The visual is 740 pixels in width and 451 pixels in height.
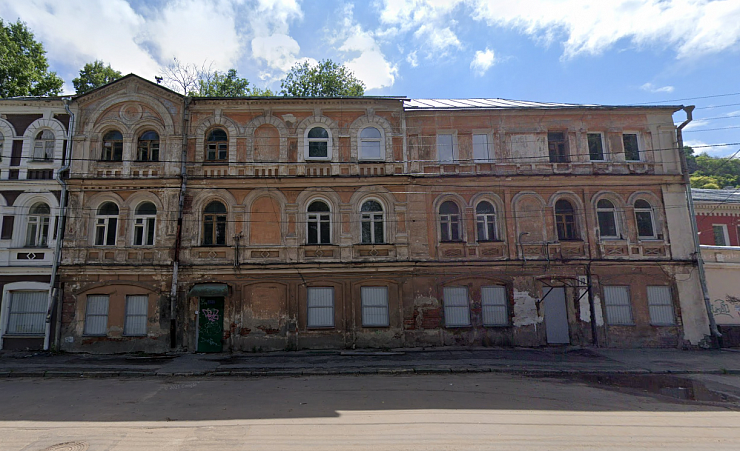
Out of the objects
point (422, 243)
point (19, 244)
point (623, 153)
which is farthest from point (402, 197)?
point (19, 244)

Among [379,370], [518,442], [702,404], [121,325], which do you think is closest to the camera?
[518,442]

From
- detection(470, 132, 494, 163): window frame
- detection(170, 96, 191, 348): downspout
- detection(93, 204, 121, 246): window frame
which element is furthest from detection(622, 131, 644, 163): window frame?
detection(93, 204, 121, 246): window frame

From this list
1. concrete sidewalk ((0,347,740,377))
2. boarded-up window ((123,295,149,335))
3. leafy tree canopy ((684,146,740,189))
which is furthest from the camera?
leafy tree canopy ((684,146,740,189))

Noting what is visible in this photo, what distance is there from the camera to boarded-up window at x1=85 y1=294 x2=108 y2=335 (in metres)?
14.7

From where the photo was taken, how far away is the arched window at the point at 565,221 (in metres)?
15.9

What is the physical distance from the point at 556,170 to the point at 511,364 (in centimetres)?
844

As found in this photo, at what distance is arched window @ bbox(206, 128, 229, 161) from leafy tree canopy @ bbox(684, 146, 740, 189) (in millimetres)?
36565

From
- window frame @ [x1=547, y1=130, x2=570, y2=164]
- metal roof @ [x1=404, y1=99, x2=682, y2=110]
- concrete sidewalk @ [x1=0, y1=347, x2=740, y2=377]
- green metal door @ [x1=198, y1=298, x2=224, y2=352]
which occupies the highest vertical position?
metal roof @ [x1=404, y1=99, x2=682, y2=110]

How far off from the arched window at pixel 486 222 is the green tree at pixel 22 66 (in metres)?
23.9

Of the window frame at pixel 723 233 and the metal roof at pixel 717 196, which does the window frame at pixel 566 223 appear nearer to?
the metal roof at pixel 717 196

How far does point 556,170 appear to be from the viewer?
1609cm

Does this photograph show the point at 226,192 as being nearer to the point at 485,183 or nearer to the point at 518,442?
the point at 485,183

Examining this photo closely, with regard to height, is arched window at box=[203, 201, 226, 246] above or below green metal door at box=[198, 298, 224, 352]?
above

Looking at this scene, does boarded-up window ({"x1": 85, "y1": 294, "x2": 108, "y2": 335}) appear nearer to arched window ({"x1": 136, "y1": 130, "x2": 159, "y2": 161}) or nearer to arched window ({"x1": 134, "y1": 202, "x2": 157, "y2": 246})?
arched window ({"x1": 134, "y1": 202, "x2": 157, "y2": 246})
